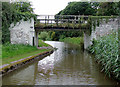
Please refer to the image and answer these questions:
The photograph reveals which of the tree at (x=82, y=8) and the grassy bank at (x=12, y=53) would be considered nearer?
the grassy bank at (x=12, y=53)

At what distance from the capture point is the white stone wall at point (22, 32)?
54.9ft

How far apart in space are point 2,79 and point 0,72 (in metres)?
0.47

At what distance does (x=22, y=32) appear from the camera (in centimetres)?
1691

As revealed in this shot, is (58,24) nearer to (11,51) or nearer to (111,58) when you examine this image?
(11,51)

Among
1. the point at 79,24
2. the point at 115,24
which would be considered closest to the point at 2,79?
the point at 79,24

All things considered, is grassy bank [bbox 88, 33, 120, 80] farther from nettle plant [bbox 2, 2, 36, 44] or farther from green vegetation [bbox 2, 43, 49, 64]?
nettle plant [bbox 2, 2, 36, 44]

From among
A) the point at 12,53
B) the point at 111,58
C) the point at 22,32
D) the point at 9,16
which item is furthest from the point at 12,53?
the point at 111,58

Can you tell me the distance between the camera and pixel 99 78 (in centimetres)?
663

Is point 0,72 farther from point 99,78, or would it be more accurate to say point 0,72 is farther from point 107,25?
point 107,25

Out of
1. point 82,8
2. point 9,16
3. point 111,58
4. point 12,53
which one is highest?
point 82,8

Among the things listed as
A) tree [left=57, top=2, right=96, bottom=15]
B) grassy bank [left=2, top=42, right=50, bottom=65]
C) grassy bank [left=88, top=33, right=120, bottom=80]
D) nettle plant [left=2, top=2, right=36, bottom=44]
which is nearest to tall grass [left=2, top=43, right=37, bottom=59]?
grassy bank [left=2, top=42, right=50, bottom=65]

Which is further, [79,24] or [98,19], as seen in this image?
[79,24]

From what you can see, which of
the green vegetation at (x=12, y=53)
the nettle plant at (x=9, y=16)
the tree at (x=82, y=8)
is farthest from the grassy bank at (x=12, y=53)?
the tree at (x=82, y=8)

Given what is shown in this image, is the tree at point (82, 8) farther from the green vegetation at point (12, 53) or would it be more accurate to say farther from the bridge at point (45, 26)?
the green vegetation at point (12, 53)
